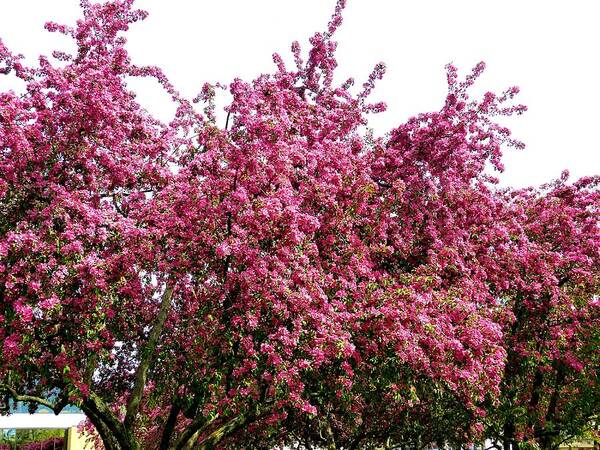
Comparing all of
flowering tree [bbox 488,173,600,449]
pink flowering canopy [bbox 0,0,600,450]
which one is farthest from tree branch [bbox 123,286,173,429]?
flowering tree [bbox 488,173,600,449]

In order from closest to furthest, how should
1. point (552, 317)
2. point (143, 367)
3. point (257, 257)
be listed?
point (257, 257) < point (143, 367) < point (552, 317)

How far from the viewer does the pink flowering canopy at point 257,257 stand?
37.7 ft

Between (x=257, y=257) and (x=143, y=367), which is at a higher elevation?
(x=257, y=257)

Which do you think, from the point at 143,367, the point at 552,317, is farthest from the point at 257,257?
the point at 552,317

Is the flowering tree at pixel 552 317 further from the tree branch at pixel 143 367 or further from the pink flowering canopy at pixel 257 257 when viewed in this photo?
the tree branch at pixel 143 367

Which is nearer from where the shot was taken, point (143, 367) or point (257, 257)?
point (257, 257)

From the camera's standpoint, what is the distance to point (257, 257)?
38.6 ft

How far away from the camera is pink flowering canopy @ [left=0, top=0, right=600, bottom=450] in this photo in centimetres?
1150

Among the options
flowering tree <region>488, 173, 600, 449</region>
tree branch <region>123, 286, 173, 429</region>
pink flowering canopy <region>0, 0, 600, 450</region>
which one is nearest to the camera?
pink flowering canopy <region>0, 0, 600, 450</region>

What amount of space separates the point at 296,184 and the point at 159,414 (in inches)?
418

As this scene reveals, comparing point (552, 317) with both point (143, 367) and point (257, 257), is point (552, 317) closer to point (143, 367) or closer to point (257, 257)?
point (257, 257)

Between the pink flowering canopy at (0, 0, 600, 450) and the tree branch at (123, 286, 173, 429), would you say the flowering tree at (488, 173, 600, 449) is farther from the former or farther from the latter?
the tree branch at (123, 286, 173, 429)

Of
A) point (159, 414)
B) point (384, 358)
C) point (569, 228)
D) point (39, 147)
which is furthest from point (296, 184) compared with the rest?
point (159, 414)

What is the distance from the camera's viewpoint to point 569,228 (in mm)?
18312
